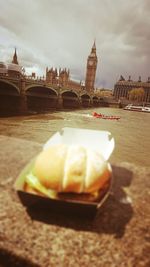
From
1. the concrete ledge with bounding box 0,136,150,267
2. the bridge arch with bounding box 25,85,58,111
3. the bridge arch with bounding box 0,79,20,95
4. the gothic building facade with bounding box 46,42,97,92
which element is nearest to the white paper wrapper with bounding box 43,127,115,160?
the concrete ledge with bounding box 0,136,150,267

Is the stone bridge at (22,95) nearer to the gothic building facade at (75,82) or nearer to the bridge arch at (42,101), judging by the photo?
the bridge arch at (42,101)

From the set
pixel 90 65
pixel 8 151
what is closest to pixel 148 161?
pixel 8 151

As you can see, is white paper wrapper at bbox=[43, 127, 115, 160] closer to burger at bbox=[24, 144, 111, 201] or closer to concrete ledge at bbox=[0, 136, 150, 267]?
concrete ledge at bbox=[0, 136, 150, 267]

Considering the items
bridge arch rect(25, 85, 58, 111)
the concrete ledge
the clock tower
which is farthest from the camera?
the clock tower

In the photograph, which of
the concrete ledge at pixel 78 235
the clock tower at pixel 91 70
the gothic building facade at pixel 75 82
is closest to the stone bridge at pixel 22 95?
the concrete ledge at pixel 78 235

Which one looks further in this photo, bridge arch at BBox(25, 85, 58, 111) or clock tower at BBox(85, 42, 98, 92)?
clock tower at BBox(85, 42, 98, 92)

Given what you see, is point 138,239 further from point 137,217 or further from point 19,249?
point 19,249
